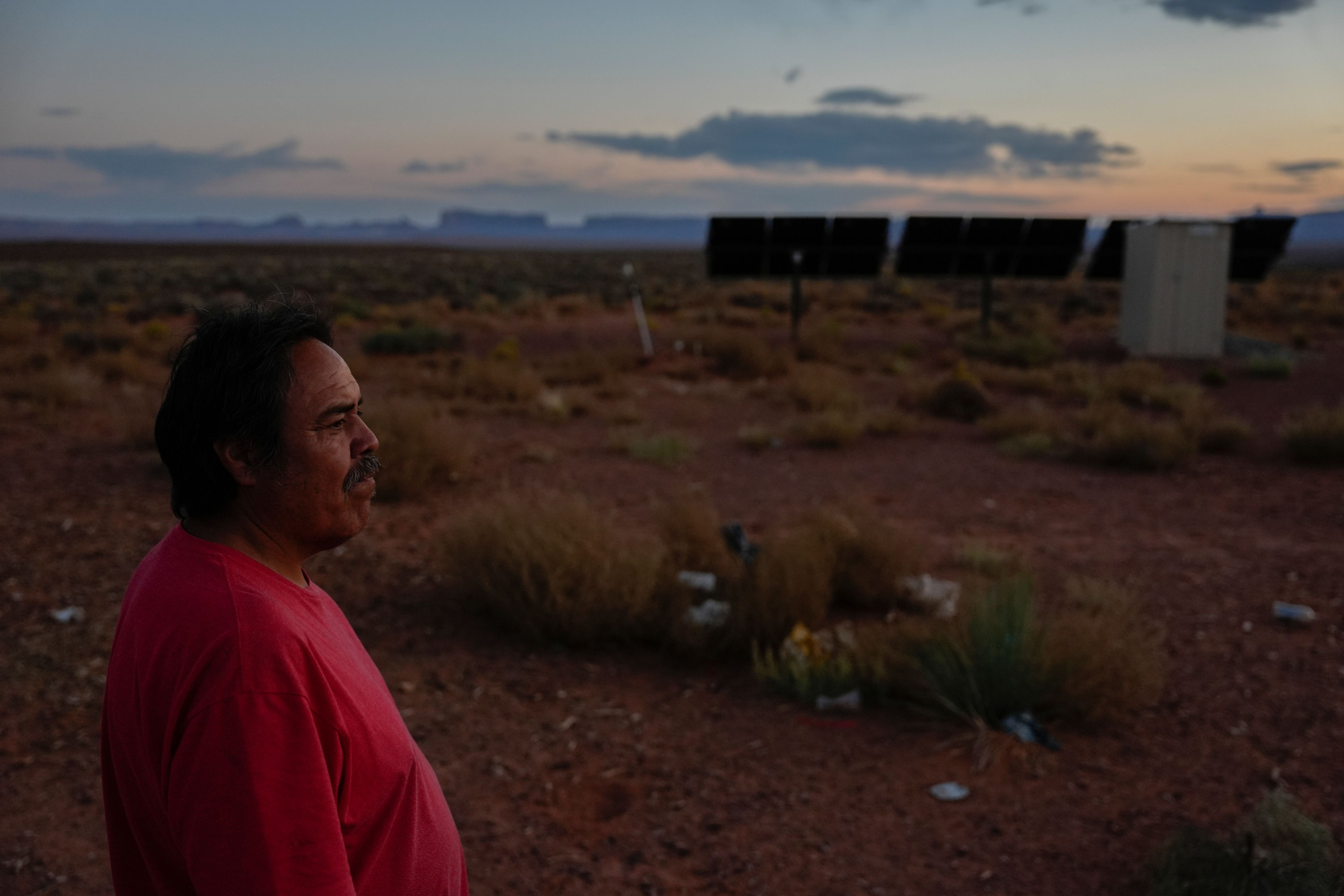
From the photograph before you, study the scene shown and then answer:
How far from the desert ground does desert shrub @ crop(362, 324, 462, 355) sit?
2.01 metres

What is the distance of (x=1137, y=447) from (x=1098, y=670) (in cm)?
633

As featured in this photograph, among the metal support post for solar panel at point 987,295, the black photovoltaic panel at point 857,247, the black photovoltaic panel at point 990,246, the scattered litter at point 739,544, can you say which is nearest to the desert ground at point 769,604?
the scattered litter at point 739,544

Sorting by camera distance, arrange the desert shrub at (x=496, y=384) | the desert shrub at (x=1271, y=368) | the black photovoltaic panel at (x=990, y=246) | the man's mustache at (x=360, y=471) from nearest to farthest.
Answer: the man's mustache at (x=360, y=471), the desert shrub at (x=496, y=384), the desert shrub at (x=1271, y=368), the black photovoltaic panel at (x=990, y=246)

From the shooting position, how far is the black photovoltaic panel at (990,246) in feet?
72.4

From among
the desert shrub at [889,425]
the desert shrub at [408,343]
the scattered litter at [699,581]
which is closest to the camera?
the scattered litter at [699,581]

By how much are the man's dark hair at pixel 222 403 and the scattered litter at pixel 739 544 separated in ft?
18.0

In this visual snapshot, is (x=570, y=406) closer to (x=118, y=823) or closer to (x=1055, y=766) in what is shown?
(x=1055, y=766)

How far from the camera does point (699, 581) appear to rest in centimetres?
652

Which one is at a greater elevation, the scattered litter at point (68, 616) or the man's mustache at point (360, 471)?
the man's mustache at point (360, 471)

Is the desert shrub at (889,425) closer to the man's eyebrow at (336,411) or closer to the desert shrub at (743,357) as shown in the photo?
the desert shrub at (743,357)

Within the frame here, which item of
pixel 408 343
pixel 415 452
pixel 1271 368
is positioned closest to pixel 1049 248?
pixel 1271 368

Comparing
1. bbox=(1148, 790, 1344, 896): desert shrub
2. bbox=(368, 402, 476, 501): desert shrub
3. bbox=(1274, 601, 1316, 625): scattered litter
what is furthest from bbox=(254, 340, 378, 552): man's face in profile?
bbox=(368, 402, 476, 501): desert shrub

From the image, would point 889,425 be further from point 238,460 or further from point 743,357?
point 238,460

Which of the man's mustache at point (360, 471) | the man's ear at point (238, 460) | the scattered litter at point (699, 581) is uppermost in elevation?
the man's ear at point (238, 460)
